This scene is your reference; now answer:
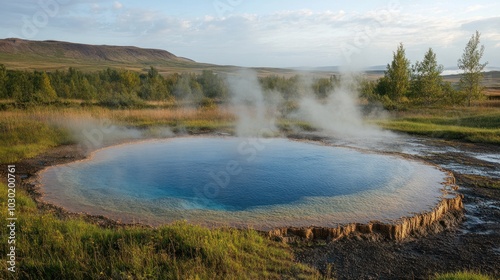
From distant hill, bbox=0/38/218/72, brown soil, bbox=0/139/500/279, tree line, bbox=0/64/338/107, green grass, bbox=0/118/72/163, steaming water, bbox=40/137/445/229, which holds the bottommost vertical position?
brown soil, bbox=0/139/500/279

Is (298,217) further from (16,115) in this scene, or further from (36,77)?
(36,77)

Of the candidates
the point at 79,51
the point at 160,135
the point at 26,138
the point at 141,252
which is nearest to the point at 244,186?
the point at 141,252

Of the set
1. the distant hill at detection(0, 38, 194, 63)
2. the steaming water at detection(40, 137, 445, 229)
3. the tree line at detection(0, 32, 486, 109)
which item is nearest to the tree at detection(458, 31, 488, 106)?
the tree line at detection(0, 32, 486, 109)

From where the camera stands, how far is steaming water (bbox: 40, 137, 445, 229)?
19.2ft

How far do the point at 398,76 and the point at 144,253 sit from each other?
87.7ft

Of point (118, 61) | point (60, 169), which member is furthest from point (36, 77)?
point (118, 61)

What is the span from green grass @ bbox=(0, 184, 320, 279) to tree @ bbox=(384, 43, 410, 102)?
25068 millimetres

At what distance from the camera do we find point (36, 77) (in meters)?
27.5

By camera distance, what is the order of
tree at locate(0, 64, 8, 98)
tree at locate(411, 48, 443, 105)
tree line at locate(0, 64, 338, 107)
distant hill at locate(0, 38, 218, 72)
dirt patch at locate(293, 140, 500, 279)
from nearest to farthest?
dirt patch at locate(293, 140, 500, 279)
tree line at locate(0, 64, 338, 107)
tree at locate(0, 64, 8, 98)
tree at locate(411, 48, 443, 105)
distant hill at locate(0, 38, 218, 72)

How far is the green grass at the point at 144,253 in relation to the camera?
375 cm

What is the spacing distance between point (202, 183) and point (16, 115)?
1119 cm

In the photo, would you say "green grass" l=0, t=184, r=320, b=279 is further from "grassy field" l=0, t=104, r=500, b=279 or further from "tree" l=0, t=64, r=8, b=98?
"tree" l=0, t=64, r=8, b=98

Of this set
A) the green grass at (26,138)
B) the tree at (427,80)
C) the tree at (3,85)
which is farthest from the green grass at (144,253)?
the tree at (427,80)

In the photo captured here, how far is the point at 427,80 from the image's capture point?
2736 centimetres
